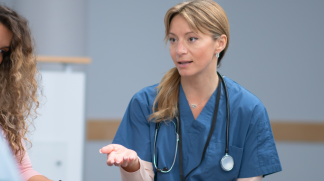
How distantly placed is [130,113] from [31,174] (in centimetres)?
45

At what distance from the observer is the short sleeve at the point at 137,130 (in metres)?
1.28

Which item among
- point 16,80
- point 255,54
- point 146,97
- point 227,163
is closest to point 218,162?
point 227,163

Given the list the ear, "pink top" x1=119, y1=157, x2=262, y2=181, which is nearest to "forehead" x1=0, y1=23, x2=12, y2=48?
"pink top" x1=119, y1=157, x2=262, y2=181

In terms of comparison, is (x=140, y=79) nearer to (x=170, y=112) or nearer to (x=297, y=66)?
(x=297, y=66)

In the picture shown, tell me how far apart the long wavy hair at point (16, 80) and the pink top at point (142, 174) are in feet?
1.36

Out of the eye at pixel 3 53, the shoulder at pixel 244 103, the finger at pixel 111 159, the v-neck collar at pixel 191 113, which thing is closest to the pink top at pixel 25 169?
the eye at pixel 3 53

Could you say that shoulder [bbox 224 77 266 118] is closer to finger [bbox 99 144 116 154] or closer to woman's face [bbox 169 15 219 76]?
woman's face [bbox 169 15 219 76]

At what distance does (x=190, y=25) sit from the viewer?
121 cm

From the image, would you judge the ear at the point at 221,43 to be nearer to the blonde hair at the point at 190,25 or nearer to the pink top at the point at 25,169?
the blonde hair at the point at 190,25

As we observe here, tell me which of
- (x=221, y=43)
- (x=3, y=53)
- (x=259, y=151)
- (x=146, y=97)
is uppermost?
(x=221, y=43)

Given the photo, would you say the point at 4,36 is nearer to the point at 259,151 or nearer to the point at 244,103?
the point at 244,103

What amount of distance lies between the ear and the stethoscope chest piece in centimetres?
43

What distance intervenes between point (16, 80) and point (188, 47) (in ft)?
2.29

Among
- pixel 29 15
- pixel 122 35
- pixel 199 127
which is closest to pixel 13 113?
A: pixel 199 127
